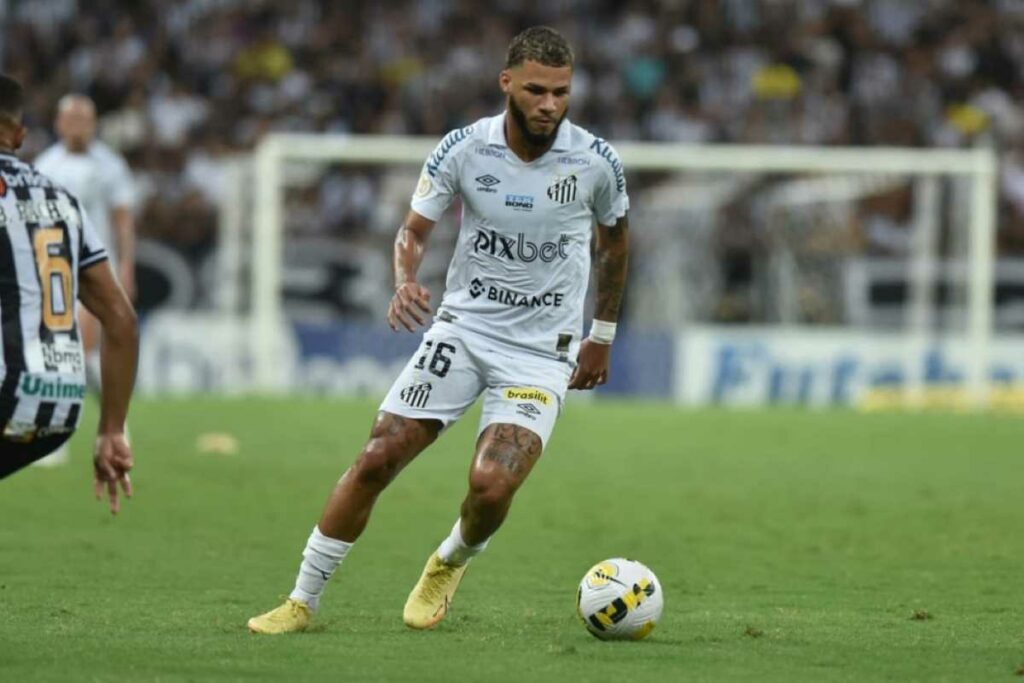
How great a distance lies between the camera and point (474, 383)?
835 centimetres

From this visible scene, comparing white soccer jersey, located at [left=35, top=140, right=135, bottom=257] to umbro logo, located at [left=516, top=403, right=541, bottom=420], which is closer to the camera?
umbro logo, located at [left=516, top=403, right=541, bottom=420]

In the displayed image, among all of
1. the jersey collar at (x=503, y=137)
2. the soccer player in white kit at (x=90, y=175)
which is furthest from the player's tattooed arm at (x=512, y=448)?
the soccer player in white kit at (x=90, y=175)

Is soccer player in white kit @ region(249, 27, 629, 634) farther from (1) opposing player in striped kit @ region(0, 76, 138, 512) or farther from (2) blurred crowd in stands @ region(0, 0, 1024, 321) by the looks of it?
(2) blurred crowd in stands @ region(0, 0, 1024, 321)

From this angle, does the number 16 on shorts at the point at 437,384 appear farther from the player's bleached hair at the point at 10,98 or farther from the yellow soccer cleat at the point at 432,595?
the player's bleached hair at the point at 10,98

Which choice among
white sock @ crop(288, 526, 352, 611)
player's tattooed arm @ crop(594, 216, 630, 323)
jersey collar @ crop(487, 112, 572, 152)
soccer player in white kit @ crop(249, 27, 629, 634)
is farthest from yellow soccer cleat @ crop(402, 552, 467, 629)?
jersey collar @ crop(487, 112, 572, 152)

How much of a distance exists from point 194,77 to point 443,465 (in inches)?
583

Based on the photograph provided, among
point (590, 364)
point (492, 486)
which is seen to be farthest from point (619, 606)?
point (590, 364)

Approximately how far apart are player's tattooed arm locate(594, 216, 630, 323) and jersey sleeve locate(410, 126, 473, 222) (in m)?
0.72

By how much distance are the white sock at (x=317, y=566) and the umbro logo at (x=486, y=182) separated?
1635 mm

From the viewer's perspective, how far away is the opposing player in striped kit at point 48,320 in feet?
21.4

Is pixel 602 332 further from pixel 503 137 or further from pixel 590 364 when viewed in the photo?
pixel 503 137

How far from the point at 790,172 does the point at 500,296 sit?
20241 millimetres

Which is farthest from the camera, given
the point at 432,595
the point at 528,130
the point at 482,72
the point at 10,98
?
the point at 482,72

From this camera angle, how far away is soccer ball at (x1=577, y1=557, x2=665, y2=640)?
25.9 feet
